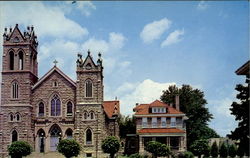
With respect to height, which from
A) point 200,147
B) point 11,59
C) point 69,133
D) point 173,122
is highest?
point 11,59

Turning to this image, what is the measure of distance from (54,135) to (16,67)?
10506 mm

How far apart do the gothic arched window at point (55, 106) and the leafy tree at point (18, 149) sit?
7074 mm

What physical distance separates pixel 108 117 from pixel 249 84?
41.1 meters

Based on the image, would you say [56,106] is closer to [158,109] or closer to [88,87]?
[88,87]

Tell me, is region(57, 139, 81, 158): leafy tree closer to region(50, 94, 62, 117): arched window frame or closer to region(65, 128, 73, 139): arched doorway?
region(65, 128, 73, 139): arched doorway

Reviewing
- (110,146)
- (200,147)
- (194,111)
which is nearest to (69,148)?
(110,146)

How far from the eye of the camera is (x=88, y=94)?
57.8 meters

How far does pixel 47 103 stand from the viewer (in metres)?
58.7

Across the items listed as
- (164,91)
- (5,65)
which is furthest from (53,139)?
(164,91)

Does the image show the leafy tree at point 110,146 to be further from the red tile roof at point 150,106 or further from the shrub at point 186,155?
the red tile roof at point 150,106

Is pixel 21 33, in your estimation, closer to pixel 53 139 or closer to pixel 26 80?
pixel 26 80

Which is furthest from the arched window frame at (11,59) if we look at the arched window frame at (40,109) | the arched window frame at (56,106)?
the arched window frame at (56,106)

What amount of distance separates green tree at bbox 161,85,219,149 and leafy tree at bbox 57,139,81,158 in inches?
1022

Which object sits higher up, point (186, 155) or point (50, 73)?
point (50, 73)
